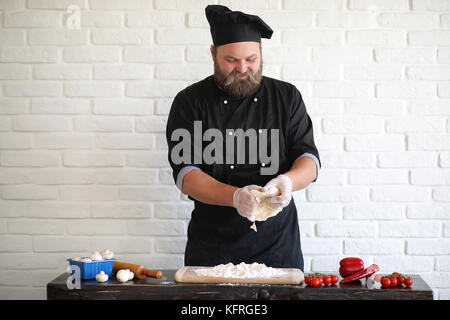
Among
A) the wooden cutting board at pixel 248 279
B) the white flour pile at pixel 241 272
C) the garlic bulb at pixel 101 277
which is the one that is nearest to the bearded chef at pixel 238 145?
the white flour pile at pixel 241 272

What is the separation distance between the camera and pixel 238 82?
112 inches

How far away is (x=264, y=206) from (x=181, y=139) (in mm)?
608

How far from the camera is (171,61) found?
3.33 meters

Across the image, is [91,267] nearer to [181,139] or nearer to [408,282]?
[181,139]

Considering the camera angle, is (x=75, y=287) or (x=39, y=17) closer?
(x=75, y=287)

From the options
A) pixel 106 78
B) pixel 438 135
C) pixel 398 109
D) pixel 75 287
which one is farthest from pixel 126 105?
pixel 438 135

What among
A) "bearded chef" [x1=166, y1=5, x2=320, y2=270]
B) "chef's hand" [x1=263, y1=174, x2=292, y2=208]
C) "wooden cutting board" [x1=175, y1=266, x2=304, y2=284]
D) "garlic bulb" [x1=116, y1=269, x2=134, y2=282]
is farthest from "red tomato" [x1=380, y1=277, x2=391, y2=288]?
"garlic bulb" [x1=116, y1=269, x2=134, y2=282]

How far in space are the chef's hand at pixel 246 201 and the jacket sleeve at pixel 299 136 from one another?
0.46 m

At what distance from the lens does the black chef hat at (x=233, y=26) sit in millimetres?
2805

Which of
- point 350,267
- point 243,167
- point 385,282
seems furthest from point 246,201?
point 385,282

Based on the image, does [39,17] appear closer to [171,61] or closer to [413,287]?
[171,61]

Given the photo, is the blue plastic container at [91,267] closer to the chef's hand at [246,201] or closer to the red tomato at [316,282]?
the chef's hand at [246,201]

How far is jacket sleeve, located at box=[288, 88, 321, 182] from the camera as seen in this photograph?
2.84 meters
